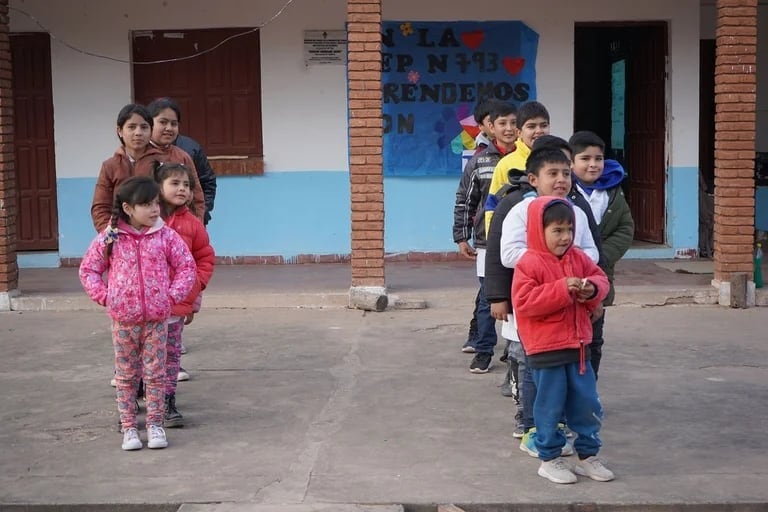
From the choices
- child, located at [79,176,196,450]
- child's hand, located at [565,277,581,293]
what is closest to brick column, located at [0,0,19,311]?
child, located at [79,176,196,450]

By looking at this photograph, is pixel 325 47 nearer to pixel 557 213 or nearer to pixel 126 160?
pixel 126 160

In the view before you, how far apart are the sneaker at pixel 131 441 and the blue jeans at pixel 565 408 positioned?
2.09 m

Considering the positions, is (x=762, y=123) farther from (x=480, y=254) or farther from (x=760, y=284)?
(x=480, y=254)

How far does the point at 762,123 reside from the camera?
13.4 m

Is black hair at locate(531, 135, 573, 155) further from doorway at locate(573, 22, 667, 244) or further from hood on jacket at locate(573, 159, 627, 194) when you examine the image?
doorway at locate(573, 22, 667, 244)

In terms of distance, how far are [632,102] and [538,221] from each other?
8571 millimetres

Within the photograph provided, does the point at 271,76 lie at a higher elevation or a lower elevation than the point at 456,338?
higher

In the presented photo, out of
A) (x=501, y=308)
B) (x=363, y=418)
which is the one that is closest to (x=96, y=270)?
(x=363, y=418)

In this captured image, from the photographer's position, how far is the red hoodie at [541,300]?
491 cm

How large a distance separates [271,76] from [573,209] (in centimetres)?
749

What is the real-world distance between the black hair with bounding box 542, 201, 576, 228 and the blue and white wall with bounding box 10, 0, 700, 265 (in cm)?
721

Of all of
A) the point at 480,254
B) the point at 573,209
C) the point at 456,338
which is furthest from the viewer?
the point at 456,338

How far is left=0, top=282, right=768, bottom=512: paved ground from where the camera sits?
507 cm

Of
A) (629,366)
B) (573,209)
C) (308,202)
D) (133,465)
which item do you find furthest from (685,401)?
(308,202)
